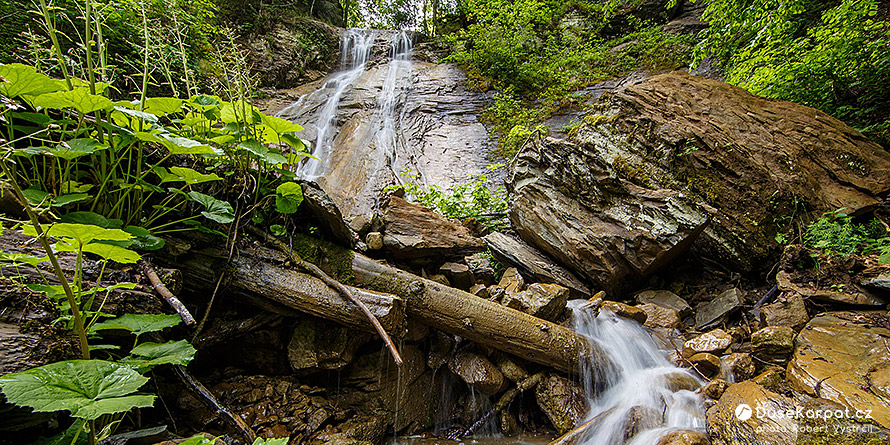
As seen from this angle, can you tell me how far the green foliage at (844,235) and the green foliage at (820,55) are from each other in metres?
2.20

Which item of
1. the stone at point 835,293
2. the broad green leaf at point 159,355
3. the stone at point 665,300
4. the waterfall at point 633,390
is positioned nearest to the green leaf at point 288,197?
the broad green leaf at point 159,355

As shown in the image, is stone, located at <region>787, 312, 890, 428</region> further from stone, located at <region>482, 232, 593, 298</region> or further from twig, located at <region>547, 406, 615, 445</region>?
stone, located at <region>482, 232, 593, 298</region>

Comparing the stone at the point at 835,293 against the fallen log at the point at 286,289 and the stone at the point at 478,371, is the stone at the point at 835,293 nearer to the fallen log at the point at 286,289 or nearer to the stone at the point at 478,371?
the stone at the point at 478,371

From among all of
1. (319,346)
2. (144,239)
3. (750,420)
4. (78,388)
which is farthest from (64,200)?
(750,420)

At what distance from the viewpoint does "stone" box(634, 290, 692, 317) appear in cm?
427

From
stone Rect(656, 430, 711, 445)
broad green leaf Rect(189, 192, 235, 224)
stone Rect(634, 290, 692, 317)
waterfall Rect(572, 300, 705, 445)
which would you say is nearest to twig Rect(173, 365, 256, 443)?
broad green leaf Rect(189, 192, 235, 224)

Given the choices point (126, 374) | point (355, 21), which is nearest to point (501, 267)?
point (126, 374)

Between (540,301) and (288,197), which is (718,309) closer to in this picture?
(540,301)

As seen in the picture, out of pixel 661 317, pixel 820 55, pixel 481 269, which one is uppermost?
pixel 820 55

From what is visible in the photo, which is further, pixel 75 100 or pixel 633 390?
pixel 633 390

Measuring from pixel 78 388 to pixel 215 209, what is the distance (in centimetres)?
124

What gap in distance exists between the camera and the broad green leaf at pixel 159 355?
4.45ft

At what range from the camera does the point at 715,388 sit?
8.97 ft

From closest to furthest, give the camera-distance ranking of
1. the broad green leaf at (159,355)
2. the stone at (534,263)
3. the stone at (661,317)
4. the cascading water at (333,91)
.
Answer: the broad green leaf at (159,355) → the stone at (661,317) → the stone at (534,263) → the cascading water at (333,91)
